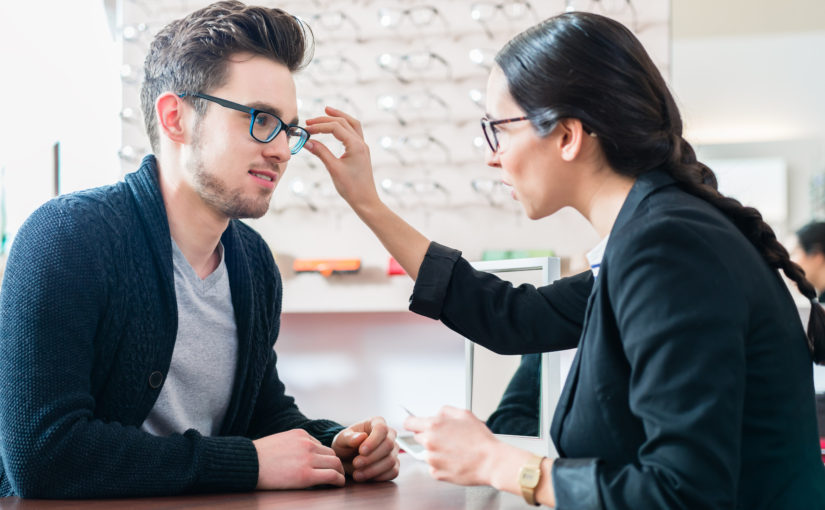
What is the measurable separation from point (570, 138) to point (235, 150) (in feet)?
2.02

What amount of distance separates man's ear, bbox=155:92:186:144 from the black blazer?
820mm

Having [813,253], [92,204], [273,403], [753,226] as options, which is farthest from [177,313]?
[813,253]

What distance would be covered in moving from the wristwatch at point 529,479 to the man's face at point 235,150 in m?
0.72

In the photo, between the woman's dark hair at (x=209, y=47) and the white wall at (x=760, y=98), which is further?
the white wall at (x=760, y=98)

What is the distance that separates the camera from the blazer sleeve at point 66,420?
102 cm

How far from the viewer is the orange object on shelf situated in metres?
2.50

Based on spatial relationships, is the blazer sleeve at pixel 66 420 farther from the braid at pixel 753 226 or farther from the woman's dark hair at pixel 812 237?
the woman's dark hair at pixel 812 237

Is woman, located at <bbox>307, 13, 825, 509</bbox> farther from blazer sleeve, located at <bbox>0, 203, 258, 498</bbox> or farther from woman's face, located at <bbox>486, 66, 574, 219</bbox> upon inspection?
blazer sleeve, located at <bbox>0, 203, 258, 498</bbox>

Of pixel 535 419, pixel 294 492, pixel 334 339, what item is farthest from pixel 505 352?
pixel 334 339

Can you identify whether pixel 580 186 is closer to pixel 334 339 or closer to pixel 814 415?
pixel 814 415

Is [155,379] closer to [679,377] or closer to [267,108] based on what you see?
[267,108]

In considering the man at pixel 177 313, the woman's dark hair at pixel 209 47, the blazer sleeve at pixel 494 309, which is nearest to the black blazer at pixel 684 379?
the blazer sleeve at pixel 494 309

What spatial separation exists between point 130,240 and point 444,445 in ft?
2.03

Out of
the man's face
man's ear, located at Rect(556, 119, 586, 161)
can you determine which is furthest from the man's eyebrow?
man's ear, located at Rect(556, 119, 586, 161)
